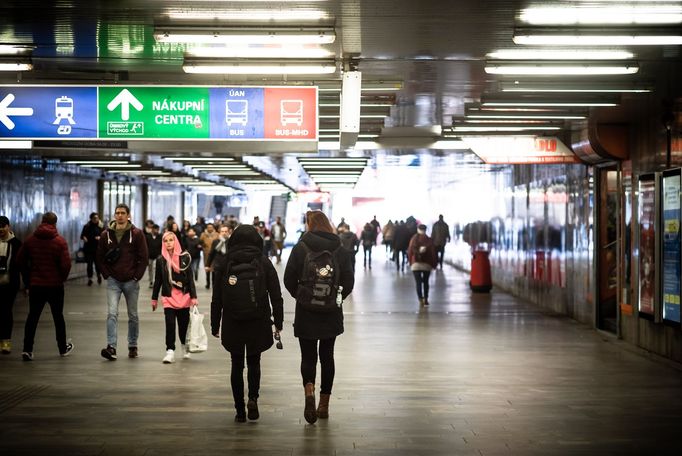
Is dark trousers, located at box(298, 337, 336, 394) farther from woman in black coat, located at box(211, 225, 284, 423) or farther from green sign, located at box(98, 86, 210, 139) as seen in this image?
green sign, located at box(98, 86, 210, 139)

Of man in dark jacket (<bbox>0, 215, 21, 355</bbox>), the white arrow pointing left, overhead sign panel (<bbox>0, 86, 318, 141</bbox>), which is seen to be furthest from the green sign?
man in dark jacket (<bbox>0, 215, 21, 355</bbox>)

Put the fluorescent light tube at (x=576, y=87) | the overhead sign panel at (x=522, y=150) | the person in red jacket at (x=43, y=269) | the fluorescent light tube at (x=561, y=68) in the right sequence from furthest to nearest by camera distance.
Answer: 1. the overhead sign panel at (x=522, y=150)
2. the person in red jacket at (x=43, y=269)
3. the fluorescent light tube at (x=576, y=87)
4. the fluorescent light tube at (x=561, y=68)

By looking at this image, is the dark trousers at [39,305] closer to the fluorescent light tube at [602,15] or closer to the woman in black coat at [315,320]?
the woman in black coat at [315,320]

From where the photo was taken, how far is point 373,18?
28.4ft

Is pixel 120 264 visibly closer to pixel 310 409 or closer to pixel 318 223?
pixel 318 223

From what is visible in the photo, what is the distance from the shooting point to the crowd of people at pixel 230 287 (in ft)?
27.7

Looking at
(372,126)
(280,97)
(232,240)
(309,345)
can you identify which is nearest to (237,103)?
(280,97)

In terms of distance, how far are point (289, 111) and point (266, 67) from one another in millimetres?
469

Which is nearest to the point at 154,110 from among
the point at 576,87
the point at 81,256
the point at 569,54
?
the point at 569,54

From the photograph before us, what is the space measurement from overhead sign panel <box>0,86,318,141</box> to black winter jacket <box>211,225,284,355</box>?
1.55 m

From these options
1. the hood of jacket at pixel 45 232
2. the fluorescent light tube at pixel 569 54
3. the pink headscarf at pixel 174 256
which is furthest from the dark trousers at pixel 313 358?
the hood of jacket at pixel 45 232

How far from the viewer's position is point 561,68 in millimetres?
10062

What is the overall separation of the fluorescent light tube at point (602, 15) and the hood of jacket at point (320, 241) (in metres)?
2.32

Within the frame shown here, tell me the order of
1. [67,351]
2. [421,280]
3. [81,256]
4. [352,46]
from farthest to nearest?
1. [81,256]
2. [421,280]
3. [67,351]
4. [352,46]
